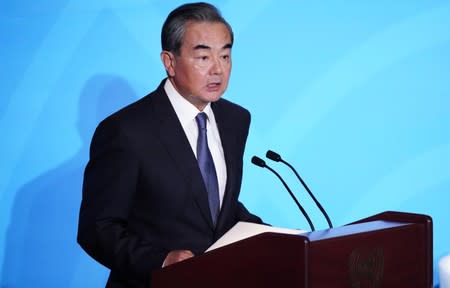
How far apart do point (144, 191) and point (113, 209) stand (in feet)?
0.42

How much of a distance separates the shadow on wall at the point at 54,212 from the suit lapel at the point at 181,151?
87 centimetres

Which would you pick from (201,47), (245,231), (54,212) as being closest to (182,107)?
(201,47)

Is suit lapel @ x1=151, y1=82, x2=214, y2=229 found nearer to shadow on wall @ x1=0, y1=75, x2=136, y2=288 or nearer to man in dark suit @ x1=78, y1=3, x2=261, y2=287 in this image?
man in dark suit @ x1=78, y1=3, x2=261, y2=287

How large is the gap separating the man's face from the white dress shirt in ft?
0.17

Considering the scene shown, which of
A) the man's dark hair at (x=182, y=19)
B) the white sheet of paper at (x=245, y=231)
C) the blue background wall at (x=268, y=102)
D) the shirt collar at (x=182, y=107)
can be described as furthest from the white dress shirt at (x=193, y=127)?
the blue background wall at (x=268, y=102)

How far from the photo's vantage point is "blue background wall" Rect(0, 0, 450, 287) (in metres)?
3.09

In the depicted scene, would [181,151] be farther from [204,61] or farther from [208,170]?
[204,61]

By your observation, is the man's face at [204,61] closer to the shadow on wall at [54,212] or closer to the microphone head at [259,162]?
the microphone head at [259,162]

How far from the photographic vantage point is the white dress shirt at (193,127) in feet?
7.63

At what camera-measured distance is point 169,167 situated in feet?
7.23

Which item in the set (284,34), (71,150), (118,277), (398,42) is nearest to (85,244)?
(118,277)

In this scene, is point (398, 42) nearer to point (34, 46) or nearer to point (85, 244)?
point (34, 46)

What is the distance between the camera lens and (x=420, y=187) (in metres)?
3.40

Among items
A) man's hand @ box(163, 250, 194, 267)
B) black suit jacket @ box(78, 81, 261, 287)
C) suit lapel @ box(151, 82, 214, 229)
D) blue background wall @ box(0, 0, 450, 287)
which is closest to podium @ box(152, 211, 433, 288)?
man's hand @ box(163, 250, 194, 267)
